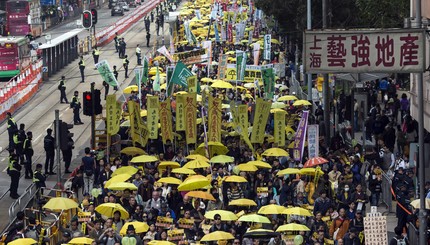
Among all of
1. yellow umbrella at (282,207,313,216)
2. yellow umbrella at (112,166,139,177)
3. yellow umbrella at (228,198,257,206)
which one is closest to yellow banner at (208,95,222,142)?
yellow umbrella at (112,166,139,177)

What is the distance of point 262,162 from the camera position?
33469 millimetres

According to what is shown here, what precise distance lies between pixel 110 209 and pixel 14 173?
779 centimetres

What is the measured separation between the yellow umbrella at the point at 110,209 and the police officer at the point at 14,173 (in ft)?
25.0

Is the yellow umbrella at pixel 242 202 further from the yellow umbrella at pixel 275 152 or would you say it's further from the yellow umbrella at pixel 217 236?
the yellow umbrella at pixel 275 152

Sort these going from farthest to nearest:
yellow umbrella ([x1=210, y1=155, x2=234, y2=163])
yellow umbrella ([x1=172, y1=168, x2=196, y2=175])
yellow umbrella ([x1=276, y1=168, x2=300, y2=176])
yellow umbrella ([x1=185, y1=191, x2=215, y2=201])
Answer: yellow umbrella ([x1=210, y1=155, x2=234, y2=163]) → yellow umbrella ([x1=172, y1=168, x2=196, y2=175]) → yellow umbrella ([x1=276, y1=168, x2=300, y2=176]) → yellow umbrella ([x1=185, y1=191, x2=215, y2=201])

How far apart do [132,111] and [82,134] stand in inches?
435

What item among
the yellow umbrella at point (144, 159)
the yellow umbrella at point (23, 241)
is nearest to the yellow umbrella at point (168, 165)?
the yellow umbrella at point (144, 159)

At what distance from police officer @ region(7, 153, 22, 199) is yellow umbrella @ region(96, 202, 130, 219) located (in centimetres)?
761

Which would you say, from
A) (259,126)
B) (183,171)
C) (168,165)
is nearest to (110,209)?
(183,171)

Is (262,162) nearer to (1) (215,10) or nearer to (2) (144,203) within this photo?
(2) (144,203)

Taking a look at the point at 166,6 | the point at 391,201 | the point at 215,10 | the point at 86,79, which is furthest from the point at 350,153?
the point at 166,6

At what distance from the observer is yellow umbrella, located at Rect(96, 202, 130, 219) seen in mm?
28220

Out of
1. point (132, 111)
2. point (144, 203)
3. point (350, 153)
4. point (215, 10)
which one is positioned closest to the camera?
point (144, 203)

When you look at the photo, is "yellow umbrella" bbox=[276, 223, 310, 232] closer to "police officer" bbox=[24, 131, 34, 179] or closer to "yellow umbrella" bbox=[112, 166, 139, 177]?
→ "yellow umbrella" bbox=[112, 166, 139, 177]
